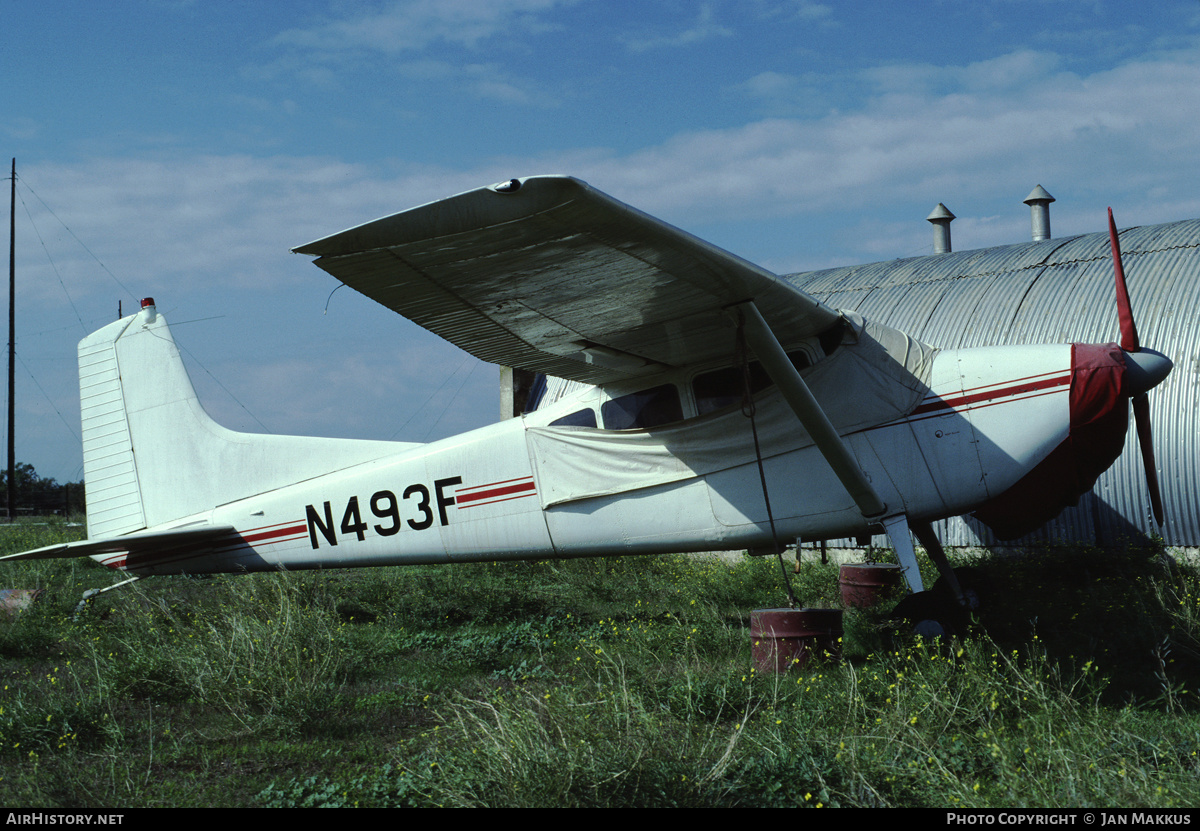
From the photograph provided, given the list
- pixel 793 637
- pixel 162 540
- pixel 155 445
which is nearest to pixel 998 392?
pixel 793 637

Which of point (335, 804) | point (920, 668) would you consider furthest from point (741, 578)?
point (335, 804)

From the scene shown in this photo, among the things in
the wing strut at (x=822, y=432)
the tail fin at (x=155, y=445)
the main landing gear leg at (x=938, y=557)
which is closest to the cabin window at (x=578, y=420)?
the wing strut at (x=822, y=432)

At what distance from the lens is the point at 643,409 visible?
7.30 metres

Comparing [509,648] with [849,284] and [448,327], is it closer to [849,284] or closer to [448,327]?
[448,327]

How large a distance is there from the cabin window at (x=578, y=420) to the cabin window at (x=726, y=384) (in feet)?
3.15

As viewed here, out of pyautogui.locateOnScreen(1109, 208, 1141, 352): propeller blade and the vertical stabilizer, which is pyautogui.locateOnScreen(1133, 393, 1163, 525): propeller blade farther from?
the vertical stabilizer

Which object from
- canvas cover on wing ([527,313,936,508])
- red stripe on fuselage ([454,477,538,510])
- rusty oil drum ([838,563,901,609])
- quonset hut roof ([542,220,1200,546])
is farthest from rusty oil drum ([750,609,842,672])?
quonset hut roof ([542,220,1200,546])

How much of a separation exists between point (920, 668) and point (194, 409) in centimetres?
742

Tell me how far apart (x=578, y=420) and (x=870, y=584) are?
362 centimetres

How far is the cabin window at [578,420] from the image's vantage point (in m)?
7.50

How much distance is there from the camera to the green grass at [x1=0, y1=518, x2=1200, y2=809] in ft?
12.2

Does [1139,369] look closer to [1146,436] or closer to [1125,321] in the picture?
[1125,321]

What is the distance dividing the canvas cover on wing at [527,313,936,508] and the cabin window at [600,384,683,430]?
3.4 inches

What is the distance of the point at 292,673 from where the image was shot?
579 cm
